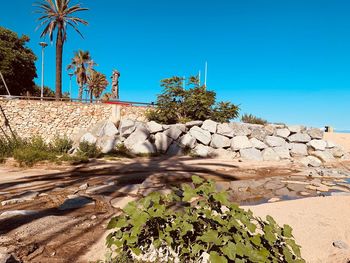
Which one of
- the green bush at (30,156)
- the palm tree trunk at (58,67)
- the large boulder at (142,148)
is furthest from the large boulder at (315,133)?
the palm tree trunk at (58,67)

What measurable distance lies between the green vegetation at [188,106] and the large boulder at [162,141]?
2.10m

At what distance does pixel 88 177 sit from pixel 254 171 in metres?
6.58

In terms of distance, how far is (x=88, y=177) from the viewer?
8047mm

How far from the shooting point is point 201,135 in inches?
598

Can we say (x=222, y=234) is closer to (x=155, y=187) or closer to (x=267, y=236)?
(x=267, y=236)

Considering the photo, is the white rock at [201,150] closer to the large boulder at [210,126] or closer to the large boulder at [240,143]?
the large boulder at [210,126]

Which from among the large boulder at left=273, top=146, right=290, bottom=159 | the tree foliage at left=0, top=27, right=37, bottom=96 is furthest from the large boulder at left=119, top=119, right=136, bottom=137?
the tree foliage at left=0, top=27, right=37, bottom=96

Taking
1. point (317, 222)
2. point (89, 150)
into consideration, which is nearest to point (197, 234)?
point (317, 222)

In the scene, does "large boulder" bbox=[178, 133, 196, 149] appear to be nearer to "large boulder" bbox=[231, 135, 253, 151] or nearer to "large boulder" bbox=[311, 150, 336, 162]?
"large boulder" bbox=[231, 135, 253, 151]

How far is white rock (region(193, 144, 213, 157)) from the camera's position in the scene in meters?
14.1

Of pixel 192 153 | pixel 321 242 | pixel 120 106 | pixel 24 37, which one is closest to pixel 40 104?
pixel 120 106

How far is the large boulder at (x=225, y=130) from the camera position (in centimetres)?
1543

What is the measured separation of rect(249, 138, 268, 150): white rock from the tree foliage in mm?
25034

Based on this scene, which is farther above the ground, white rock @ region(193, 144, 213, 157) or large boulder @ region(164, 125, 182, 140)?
large boulder @ region(164, 125, 182, 140)
